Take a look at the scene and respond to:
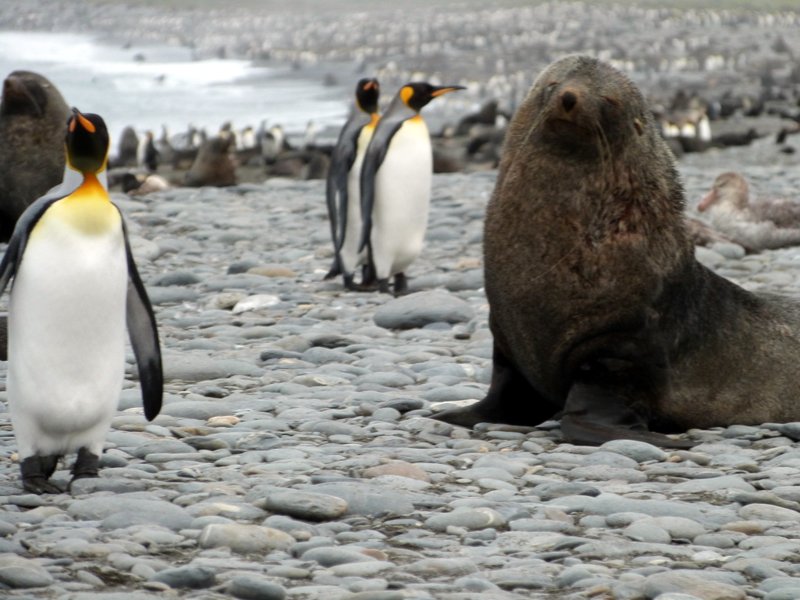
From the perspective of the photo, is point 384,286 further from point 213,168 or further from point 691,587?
point 213,168

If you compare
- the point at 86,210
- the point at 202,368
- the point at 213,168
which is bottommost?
the point at 213,168

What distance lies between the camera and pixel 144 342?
12.5ft

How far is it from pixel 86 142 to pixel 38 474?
83cm

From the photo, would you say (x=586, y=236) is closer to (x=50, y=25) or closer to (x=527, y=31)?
(x=527, y=31)

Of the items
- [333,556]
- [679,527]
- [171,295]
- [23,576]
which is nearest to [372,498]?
[333,556]

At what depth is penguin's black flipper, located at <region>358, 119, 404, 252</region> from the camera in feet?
24.7

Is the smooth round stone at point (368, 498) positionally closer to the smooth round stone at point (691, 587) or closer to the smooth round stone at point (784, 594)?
the smooth round stone at point (691, 587)

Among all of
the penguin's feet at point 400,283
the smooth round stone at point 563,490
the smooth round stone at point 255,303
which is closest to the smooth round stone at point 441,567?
the smooth round stone at point 563,490

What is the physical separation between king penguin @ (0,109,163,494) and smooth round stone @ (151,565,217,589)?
0.86 m

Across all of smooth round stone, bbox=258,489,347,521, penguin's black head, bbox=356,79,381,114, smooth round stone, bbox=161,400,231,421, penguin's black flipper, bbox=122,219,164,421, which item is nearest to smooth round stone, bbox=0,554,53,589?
smooth round stone, bbox=258,489,347,521

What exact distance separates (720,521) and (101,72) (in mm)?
36844

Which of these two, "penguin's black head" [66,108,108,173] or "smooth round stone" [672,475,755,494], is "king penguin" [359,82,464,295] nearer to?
"penguin's black head" [66,108,108,173]

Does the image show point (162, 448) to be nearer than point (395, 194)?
Yes

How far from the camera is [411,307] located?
6.56 meters
